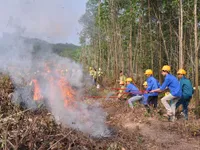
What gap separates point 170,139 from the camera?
6961 millimetres

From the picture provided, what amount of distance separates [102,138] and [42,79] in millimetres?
5264

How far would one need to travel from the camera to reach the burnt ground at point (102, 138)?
16.6 ft

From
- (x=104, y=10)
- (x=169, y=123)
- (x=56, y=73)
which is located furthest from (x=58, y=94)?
(x=104, y=10)

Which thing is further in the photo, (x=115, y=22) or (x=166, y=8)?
(x=115, y=22)

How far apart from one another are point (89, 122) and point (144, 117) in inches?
77.3

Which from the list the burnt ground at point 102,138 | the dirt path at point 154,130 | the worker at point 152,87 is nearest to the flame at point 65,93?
the burnt ground at point 102,138

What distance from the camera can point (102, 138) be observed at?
6527 mm

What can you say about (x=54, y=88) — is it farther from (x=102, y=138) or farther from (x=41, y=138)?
(x=41, y=138)

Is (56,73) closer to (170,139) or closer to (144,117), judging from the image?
(144,117)

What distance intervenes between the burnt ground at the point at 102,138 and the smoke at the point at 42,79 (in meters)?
0.57

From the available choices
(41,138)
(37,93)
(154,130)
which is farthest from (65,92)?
(41,138)

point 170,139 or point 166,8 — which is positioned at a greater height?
point 166,8

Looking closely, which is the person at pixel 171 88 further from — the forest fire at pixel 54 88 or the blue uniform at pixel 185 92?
the forest fire at pixel 54 88

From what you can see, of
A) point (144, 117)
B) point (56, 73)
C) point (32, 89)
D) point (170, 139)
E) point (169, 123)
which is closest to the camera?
point (170, 139)
